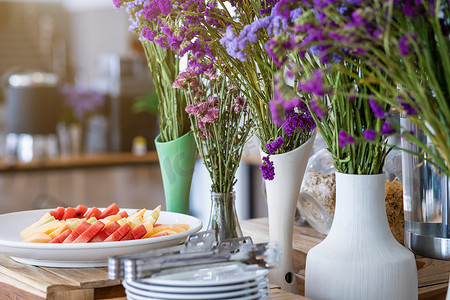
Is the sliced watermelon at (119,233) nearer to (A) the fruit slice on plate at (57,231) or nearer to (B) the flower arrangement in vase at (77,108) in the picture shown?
(A) the fruit slice on plate at (57,231)

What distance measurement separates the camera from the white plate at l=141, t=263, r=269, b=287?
29.2 inches

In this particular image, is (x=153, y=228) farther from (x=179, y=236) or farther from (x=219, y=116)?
(x=219, y=116)

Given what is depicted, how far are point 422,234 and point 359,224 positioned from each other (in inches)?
7.4

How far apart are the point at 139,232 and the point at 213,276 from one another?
23 cm

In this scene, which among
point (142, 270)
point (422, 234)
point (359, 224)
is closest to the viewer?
point (142, 270)

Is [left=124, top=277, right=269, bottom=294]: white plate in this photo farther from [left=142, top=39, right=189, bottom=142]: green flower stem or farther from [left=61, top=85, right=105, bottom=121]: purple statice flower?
[left=61, top=85, right=105, bottom=121]: purple statice flower

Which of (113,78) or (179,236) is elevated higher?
(113,78)

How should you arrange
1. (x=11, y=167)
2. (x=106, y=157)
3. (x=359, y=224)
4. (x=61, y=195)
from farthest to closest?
(x=61, y=195) → (x=106, y=157) → (x=11, y=167) → (x=359, y=224)

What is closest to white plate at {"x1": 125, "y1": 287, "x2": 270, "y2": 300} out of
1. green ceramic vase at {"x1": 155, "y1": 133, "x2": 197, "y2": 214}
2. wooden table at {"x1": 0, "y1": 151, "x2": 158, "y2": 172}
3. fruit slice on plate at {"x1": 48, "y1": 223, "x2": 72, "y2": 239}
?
fruit slice on plate at {"x1": 48, "y1": 223, "x2": 72, "y2": 239}

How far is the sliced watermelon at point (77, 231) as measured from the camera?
0.98m

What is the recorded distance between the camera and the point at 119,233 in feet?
3.21

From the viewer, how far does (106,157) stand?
182 inches

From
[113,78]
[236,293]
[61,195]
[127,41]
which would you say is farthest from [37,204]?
[127,41]

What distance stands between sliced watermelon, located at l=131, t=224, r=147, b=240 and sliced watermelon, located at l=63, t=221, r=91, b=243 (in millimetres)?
71
